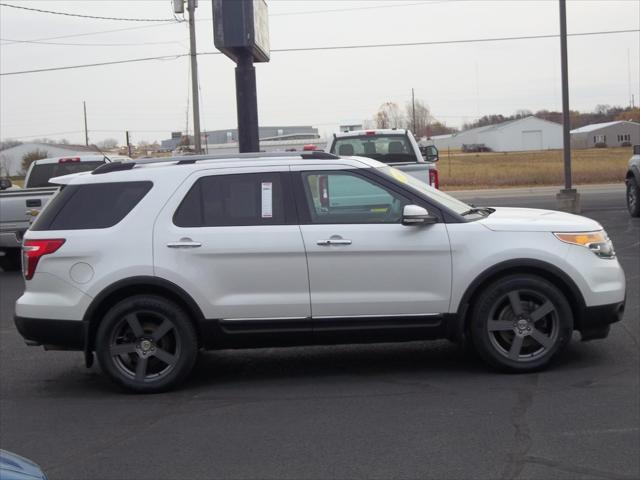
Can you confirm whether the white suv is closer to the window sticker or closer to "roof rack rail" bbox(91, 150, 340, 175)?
the window sticker

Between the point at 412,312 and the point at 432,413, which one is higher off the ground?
the point at 412,312

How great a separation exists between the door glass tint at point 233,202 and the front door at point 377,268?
332mm

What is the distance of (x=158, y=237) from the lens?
707 cm

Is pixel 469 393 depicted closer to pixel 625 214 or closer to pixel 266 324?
pixel 266 324

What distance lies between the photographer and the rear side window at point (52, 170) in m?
16.7

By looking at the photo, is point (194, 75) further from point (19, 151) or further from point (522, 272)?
point (19, 151)

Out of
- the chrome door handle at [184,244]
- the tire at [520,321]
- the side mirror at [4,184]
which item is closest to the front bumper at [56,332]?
the chrome door handle at [184,244]

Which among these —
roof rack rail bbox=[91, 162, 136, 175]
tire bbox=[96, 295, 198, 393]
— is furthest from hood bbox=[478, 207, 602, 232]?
roof rack rail bbox=[91, 162, 136, 175]

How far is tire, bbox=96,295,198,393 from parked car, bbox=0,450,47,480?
3.92 metres

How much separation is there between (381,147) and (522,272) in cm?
936

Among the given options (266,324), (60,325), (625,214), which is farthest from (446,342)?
(625,214)

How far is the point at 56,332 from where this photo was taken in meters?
7.05

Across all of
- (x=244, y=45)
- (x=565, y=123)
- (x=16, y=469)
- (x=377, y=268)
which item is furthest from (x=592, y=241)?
(x=565, y=123)

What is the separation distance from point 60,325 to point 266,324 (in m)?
1.61
